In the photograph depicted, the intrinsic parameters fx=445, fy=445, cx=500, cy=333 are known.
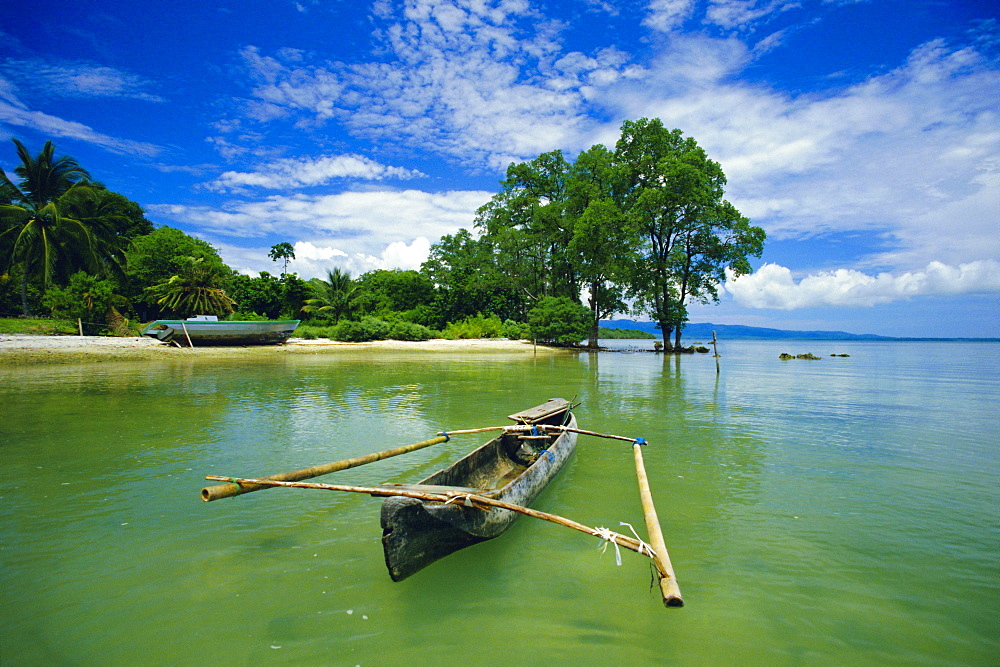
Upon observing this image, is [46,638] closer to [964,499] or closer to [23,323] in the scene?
[964,499]

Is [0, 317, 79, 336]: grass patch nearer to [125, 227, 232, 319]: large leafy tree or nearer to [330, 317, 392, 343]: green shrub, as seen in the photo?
[125, 227, 232, 319]: large leafy tree

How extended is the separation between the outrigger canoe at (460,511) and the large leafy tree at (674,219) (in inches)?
1066

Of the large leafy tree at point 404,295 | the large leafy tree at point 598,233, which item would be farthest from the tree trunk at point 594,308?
the large leafy tree at point 404,295

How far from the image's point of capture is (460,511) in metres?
4.05

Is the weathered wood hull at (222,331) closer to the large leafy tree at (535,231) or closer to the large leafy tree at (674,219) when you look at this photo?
the large leafy tree at (535,231)

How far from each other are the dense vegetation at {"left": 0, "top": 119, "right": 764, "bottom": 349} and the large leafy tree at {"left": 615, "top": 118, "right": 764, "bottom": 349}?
0.10 m

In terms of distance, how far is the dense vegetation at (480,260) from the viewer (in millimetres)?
29922

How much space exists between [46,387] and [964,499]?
2188cm

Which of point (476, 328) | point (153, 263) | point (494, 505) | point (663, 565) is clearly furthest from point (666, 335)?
point (153, 263)

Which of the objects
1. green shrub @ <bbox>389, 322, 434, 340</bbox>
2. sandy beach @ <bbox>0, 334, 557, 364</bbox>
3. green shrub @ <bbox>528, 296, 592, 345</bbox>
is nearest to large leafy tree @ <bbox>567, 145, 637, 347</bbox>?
→ green shrub @ <bbox>528, 296, 592, 345</bbox>

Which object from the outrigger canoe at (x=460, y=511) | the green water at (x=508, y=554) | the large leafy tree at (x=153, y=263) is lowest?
the green water at (x=508, y=554)

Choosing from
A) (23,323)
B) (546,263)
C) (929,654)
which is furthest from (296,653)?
(546,263)

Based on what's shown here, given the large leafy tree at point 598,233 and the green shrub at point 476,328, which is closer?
the large leafy tree at point 598,233

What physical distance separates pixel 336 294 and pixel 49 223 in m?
18.5
